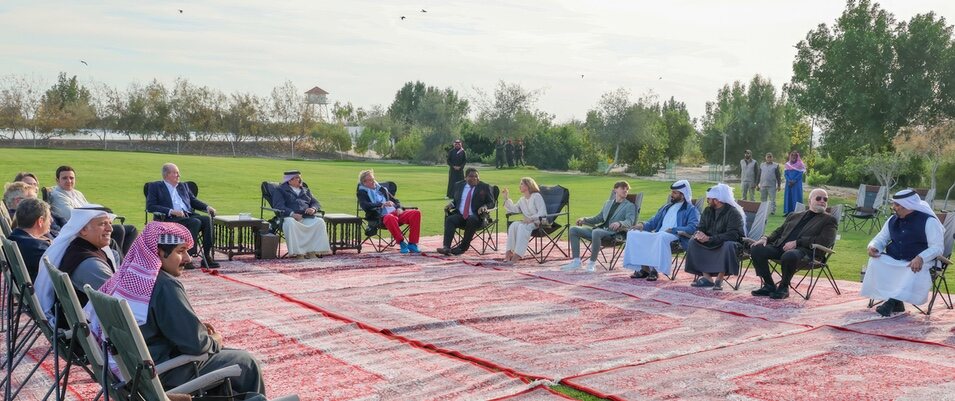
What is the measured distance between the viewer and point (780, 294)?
8648 mm

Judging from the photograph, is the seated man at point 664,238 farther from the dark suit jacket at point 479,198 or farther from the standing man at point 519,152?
the standing man at point 519,152

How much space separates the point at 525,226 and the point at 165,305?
308 inches

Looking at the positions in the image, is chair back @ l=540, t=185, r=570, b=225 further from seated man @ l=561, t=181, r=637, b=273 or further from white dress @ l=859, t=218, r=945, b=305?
white dress @ l=859, t=218, r=945, b=305

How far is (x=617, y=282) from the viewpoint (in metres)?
9.66

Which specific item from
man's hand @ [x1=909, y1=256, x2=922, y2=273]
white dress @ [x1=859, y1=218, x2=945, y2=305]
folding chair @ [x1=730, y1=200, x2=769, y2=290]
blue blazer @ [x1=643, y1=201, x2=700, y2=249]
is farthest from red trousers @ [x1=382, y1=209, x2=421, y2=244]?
man's hand @ [x1=909, y1=256, x2=922, y2=273]

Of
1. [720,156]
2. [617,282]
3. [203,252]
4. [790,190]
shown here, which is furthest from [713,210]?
[720,156]

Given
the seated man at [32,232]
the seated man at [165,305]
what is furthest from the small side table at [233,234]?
the seated man at [165,305]

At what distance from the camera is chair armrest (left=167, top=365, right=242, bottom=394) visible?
3492 mm

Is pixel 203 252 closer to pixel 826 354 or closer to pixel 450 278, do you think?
pixel 450 278

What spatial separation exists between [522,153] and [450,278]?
120 ft

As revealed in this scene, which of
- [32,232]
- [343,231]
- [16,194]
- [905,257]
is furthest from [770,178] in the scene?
[32,232]

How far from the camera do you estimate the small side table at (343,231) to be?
11617mm

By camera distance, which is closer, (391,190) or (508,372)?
(508,372)

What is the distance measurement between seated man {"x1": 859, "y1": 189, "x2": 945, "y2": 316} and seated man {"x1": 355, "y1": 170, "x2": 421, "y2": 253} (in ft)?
19.6
